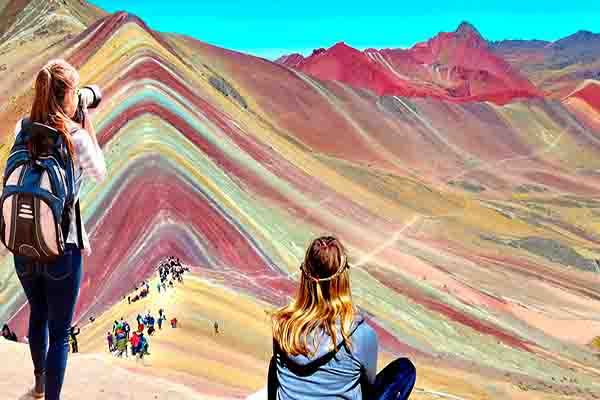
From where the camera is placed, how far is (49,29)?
51.3m

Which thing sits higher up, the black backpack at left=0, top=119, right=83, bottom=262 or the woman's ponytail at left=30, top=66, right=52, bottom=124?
the woman's ponytail at left=30, top=66, right=52, bottom=124

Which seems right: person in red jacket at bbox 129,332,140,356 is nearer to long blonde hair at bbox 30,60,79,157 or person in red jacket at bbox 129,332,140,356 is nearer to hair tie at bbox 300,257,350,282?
long blonde hair at bbox 30,60,79,157

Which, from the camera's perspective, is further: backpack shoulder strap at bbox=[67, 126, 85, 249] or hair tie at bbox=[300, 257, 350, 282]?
backpack shoulder strap at bbox=[67, 126, 85, 249]

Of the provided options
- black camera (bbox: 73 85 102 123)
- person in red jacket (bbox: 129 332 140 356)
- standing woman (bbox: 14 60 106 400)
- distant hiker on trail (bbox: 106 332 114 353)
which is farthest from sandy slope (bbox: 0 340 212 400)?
distant hiker on trail (bbox: 106 332 114 353)

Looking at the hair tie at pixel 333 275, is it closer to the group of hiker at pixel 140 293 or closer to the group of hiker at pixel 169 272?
the group of hiker at pixel 140 293

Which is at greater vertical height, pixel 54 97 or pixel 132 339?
pixel 54 97

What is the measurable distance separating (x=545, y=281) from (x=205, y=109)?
18.7 m

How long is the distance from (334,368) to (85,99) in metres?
2.25

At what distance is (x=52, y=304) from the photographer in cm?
407

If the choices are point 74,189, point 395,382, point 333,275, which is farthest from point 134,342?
point 333,275

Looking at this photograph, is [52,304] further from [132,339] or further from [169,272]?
[169,272]

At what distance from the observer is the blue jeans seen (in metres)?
3.95

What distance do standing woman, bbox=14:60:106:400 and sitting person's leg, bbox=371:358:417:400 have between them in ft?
6.31

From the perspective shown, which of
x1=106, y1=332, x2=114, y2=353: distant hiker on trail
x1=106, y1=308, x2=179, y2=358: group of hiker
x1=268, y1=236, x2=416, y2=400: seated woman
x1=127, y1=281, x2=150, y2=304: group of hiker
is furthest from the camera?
x1=127, y1=281, x2=150, y2=304: group of hiker
